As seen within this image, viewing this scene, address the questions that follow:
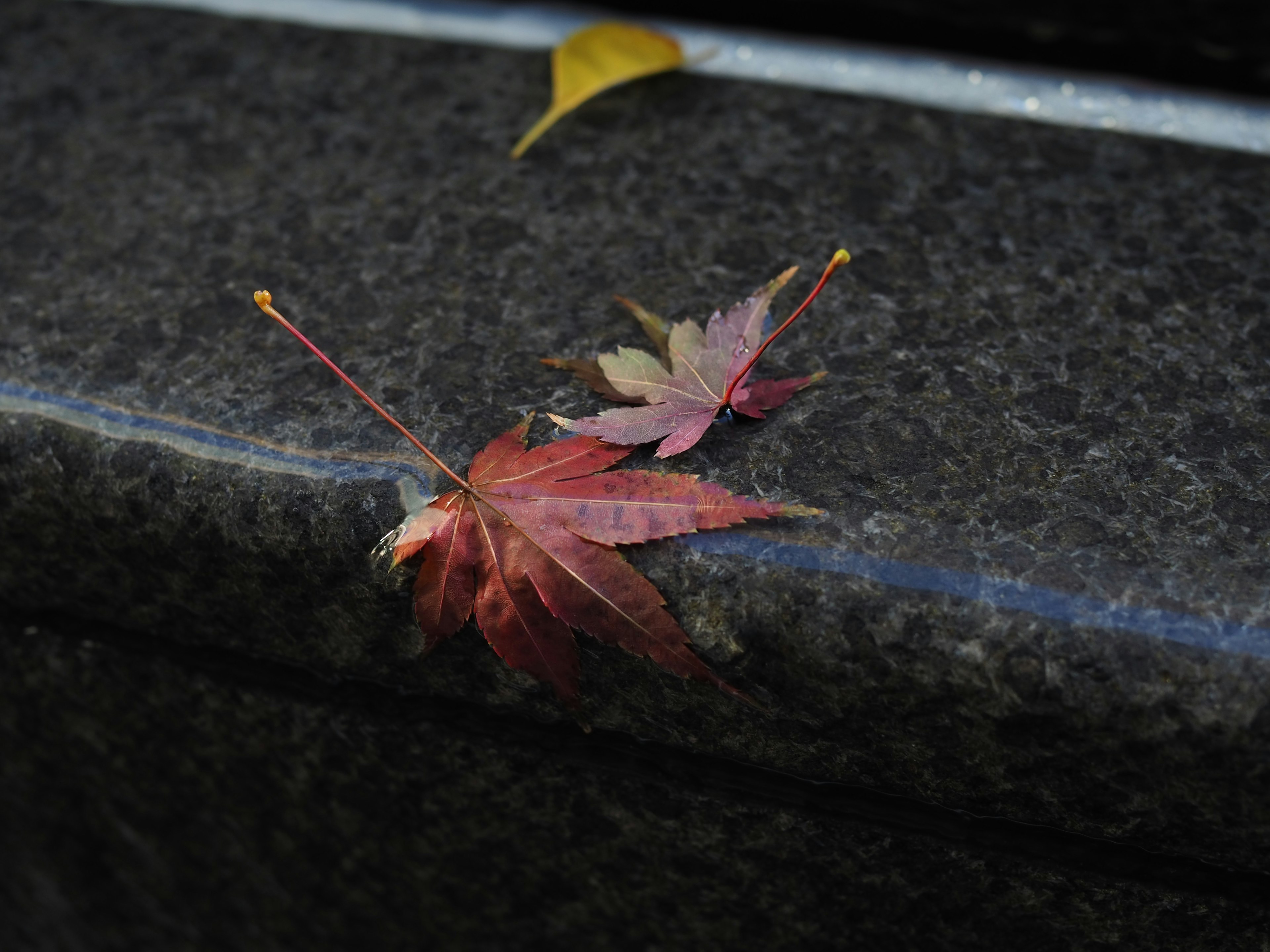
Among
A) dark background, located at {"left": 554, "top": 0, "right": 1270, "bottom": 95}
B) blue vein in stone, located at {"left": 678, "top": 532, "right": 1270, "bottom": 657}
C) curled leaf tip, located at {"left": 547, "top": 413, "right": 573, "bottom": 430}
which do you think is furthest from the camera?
dark background, located at {"left": 554, "top": 0, "right": 1270, "bottom": 95}

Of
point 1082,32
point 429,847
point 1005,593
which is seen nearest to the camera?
point 1005,593

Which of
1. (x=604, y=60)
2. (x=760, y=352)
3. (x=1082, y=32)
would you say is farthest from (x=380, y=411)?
(x=1082, y=32)

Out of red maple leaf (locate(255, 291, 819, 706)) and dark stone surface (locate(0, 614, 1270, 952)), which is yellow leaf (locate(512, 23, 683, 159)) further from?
dark stone surface (locate(0, 614, 1270, 952))

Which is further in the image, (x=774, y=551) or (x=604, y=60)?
(x=604, y=60)

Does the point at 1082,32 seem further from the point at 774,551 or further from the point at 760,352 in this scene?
the point at 774,551

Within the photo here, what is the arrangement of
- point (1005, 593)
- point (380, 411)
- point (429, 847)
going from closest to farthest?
point (1005, 593), point (380, 411), point (429, 847)

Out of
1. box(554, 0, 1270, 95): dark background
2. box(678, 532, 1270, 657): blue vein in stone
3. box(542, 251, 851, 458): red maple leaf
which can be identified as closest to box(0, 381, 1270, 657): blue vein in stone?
box(678, 532, 1270, 657): blue vein in stone
